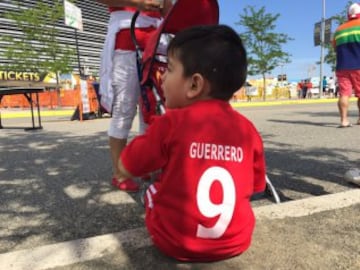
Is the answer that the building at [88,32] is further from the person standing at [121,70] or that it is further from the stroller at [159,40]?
the stroller at [159,40]

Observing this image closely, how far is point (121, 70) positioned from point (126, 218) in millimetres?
1056

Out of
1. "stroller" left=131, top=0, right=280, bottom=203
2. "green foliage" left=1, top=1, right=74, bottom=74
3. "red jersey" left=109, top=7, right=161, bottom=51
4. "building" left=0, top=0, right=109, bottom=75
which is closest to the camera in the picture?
"stroller" left=131, top=0, right=280, bottom=203

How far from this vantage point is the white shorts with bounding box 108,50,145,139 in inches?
113

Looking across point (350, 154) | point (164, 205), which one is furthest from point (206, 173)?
point (350, 154)

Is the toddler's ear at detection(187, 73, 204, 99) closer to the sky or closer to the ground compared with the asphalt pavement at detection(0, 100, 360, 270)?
closer to the sky

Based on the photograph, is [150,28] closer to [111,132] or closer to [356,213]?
[111,132]

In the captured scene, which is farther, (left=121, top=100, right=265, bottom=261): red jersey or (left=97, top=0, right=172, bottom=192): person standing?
(left=97, top=0, right=172, bottom=192): person standing

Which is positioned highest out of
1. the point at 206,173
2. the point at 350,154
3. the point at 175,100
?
the point at 175,100

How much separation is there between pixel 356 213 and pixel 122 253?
128 centimetres

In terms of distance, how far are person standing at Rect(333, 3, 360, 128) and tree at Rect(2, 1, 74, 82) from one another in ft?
69.5

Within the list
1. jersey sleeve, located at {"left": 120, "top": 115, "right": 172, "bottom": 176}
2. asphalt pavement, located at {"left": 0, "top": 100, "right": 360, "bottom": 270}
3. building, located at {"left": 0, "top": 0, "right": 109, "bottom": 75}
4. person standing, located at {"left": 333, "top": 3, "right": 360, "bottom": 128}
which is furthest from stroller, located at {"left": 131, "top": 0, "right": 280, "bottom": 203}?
building, located at {"left": 0, "top": 0, "right": 109, "bottom": 75}

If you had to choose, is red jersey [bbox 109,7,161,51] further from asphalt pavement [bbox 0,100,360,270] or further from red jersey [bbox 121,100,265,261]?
red jersey [bbox 121,100,265,261]

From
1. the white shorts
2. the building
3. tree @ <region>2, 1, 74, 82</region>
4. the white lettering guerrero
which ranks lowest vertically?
the white lettering guerrero

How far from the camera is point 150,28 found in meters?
2.84
